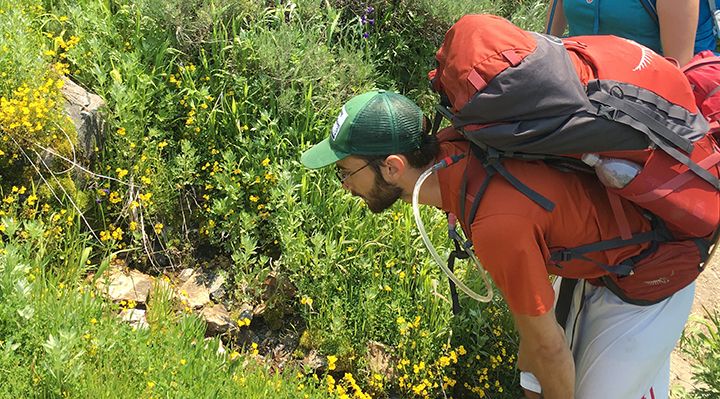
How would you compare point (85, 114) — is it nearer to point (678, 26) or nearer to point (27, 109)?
point (27, 109)

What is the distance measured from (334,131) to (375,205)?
0.33 metres

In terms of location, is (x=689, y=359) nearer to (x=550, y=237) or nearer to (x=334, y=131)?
(x=550, y=237)

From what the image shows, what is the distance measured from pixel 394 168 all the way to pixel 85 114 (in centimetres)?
248

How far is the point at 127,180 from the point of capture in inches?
169

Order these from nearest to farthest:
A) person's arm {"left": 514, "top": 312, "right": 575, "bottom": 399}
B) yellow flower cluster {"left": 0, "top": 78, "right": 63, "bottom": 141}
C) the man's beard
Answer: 1. person's arm {"left": 514, "top": 312, "right": 575, "bottom": 399}
2. the man's beard
3. yellow flower cluster {"left": 0, "top": 78, "right": 63, "bottom": 141}

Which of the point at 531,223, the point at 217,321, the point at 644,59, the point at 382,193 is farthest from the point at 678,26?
the point at 217,321

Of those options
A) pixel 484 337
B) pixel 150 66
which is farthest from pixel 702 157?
pixel 150 66

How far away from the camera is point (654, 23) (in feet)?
10.3

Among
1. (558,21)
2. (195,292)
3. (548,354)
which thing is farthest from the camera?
(195,292)

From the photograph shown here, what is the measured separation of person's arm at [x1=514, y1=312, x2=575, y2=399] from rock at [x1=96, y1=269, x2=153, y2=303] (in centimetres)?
236

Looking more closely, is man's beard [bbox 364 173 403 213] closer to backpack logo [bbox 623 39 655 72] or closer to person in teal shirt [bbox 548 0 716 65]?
backpack logo [bbox 623 39 655 72]

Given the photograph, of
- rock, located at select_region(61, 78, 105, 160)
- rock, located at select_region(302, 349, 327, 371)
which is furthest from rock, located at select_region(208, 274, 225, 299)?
rock, located at select_region(61, 78, 105, 160)

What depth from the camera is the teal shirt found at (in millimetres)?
3145

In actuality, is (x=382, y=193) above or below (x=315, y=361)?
above
